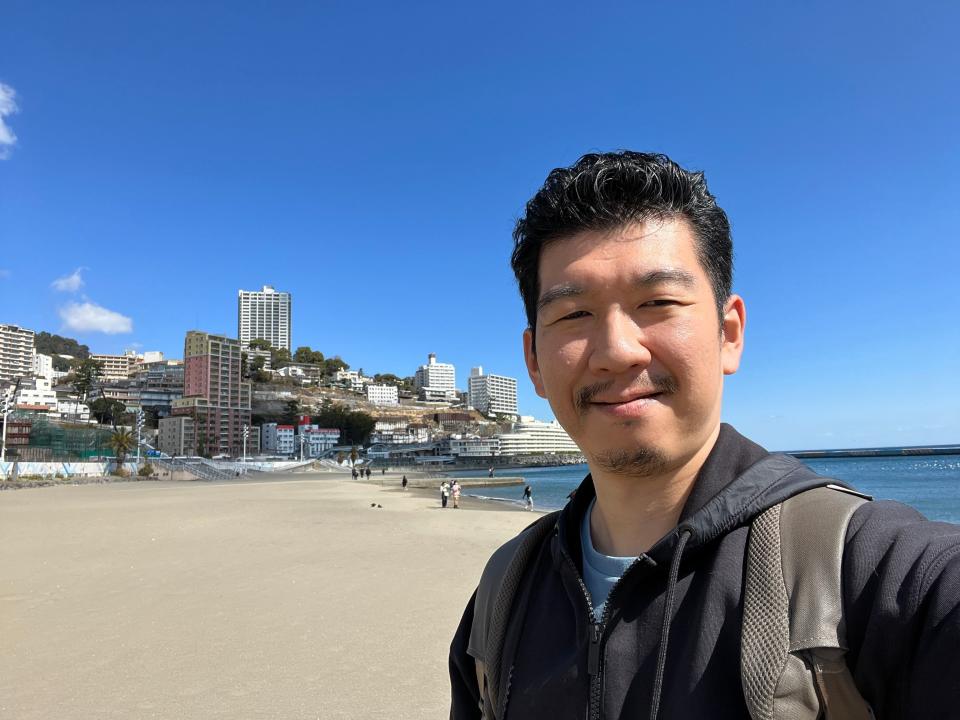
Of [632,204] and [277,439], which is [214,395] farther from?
[632,204]

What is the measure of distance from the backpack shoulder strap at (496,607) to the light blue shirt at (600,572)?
6.4 inches

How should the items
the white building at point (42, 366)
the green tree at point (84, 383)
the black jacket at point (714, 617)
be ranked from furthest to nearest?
1. the white building at point (42, 366)
2. the green tree at point (84, 383)
3. the black jacket at point (714, 617)

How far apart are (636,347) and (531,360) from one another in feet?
1.50

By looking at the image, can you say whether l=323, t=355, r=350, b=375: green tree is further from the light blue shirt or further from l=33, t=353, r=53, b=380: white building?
the light blue shirt

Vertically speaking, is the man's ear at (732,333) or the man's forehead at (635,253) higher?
the man's forehead at (635,253)

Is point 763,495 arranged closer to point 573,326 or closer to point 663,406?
point 663,406

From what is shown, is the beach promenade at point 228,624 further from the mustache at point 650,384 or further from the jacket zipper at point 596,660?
the mustache at point 650,384

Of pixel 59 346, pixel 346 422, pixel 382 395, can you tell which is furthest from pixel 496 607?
pixel 59 346

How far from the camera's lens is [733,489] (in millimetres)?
1013

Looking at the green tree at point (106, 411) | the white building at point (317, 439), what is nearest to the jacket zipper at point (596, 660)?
the white building at point (317, 439)

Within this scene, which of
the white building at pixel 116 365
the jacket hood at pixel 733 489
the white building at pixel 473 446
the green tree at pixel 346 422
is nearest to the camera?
the jacket hood at pixel 733 489

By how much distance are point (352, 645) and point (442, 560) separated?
16.1ft

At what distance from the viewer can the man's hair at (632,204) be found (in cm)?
121

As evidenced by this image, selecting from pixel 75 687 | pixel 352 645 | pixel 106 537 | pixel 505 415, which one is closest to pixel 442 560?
pixel 352 645
